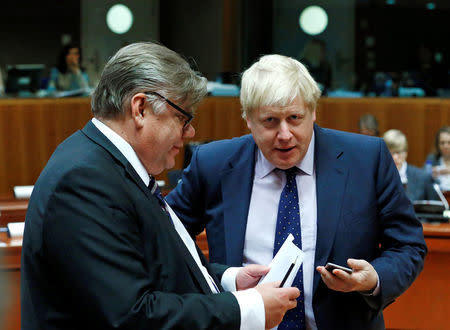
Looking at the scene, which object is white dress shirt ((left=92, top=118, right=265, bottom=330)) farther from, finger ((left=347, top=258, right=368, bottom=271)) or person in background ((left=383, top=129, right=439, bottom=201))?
person in background ((left=383, top=129, right=439, bottom=201))

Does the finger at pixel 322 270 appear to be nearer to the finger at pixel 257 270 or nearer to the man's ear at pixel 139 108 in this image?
the finger at pixel 257 270

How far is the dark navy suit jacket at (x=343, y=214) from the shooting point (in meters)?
1.96

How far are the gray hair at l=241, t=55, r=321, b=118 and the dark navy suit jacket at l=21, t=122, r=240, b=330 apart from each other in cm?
57

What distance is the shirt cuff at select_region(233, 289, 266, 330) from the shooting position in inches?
58.7

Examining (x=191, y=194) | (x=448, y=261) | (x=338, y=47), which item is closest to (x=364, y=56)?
(x=338, y=47)

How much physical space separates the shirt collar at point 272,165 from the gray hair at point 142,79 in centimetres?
58

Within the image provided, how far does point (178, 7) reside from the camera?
410 inches

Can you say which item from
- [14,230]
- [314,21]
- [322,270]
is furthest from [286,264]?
[314,21]

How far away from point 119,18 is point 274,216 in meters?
8.33

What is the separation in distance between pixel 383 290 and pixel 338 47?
8090 mm

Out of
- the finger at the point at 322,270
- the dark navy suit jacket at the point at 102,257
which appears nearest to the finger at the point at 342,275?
the finger at the point at 322,270

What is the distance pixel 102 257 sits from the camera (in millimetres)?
1360

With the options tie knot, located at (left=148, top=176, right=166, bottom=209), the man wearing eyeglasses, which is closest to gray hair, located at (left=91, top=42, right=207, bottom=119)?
the man wearing eyeglasses

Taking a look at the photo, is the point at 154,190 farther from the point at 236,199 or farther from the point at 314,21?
the point at 314,21
